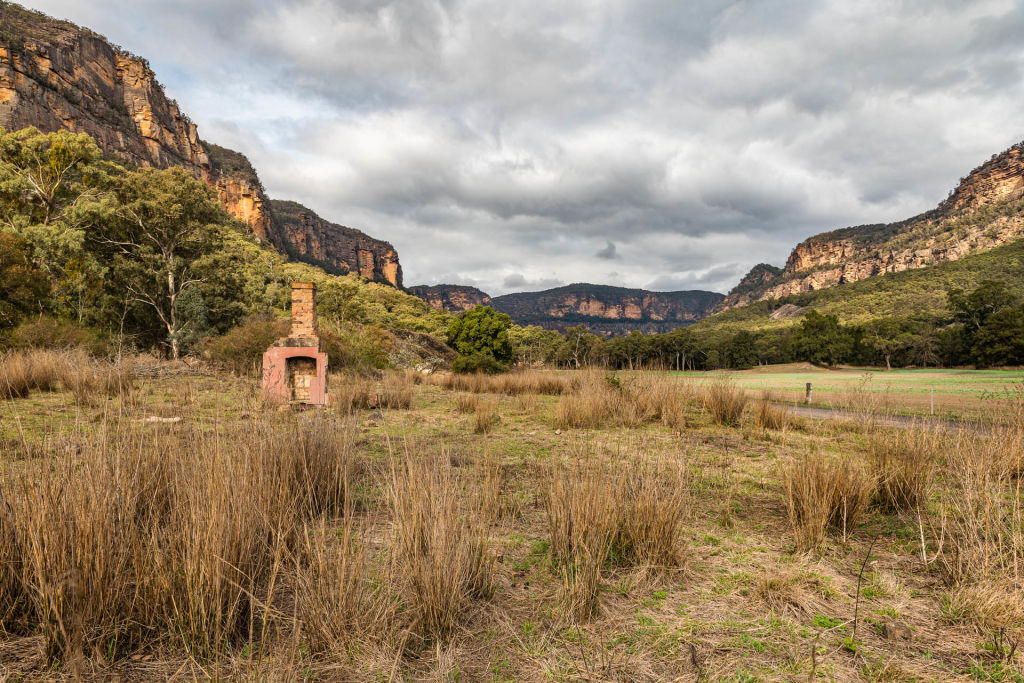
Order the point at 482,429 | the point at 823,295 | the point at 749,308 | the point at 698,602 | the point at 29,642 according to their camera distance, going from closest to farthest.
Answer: the point at 29,642, the point at 698,602, the point at 482,429, the point at 823,295, the point at 749,308

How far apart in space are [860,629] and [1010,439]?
3.32 m

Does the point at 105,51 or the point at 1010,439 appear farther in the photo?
the point at 105,51

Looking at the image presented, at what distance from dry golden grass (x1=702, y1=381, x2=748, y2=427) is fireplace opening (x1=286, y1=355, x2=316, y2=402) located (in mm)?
8622

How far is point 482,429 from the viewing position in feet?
22.2

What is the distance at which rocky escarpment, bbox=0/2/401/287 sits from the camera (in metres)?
48.2

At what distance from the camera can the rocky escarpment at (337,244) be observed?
127812mm

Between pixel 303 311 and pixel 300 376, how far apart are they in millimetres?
1515

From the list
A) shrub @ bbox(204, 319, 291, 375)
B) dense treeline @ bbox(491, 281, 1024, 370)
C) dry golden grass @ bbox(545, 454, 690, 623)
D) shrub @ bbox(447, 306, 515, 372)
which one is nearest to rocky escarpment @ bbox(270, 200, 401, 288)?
dense treeline @ bbox(491, 281, 1024, 370)

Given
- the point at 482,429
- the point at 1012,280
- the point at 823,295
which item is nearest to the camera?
the point at 482,429

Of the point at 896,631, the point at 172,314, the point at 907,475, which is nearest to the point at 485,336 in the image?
the point at 172,314

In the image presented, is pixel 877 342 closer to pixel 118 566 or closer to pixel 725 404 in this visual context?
pixel 725 404

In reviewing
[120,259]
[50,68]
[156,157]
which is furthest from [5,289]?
[156,157]

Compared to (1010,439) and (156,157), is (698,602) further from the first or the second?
(156,157)

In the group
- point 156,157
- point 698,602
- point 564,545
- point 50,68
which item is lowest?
point 698,602
